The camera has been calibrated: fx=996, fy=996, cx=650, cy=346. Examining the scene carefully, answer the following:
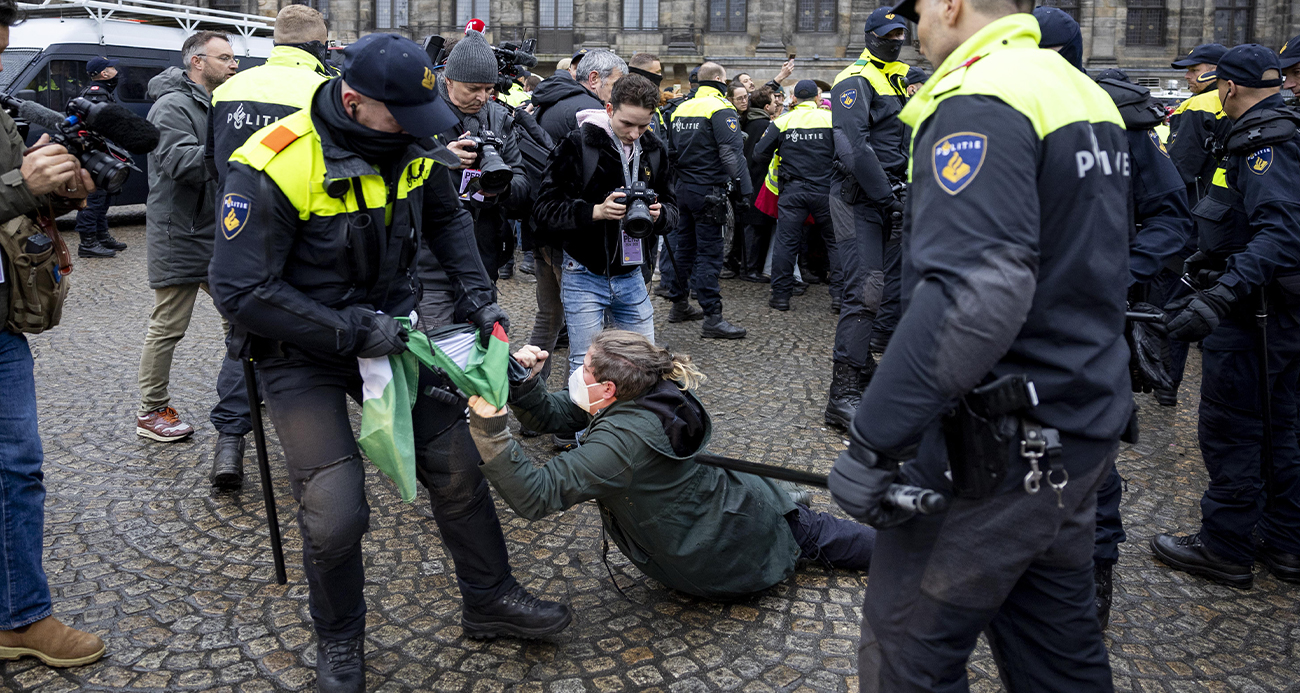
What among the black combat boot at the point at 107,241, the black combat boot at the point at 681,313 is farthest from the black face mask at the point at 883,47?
the black combat boot at the point at 107,241

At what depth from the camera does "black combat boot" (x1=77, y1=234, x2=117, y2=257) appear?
11.8 meters

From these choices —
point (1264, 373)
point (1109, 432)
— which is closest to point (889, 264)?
point (1264, 373)

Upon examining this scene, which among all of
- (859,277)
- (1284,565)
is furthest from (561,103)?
(1284,565)

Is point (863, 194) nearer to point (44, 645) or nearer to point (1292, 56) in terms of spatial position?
point (1292, 56)

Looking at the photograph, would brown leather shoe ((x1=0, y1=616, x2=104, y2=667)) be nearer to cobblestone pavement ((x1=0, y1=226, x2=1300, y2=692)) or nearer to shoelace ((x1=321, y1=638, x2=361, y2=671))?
cobblestone pavement ((x1=0, y1=226, x2=1300, y2=692))

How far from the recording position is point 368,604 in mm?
3752

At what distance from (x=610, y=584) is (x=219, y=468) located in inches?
83.2

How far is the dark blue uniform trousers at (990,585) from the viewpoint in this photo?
6.98ft

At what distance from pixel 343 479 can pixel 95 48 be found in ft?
44.9

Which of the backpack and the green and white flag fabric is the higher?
the backpack

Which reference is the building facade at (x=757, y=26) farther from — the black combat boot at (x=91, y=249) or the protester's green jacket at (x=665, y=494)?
the protester's green jacket at (x=665, y=494)

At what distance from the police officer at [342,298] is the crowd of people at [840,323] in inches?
0.4

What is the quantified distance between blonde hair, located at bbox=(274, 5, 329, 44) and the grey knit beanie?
0.65 metres

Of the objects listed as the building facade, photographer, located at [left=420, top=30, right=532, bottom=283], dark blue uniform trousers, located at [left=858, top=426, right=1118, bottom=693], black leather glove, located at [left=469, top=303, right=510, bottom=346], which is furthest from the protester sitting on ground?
the building facade
